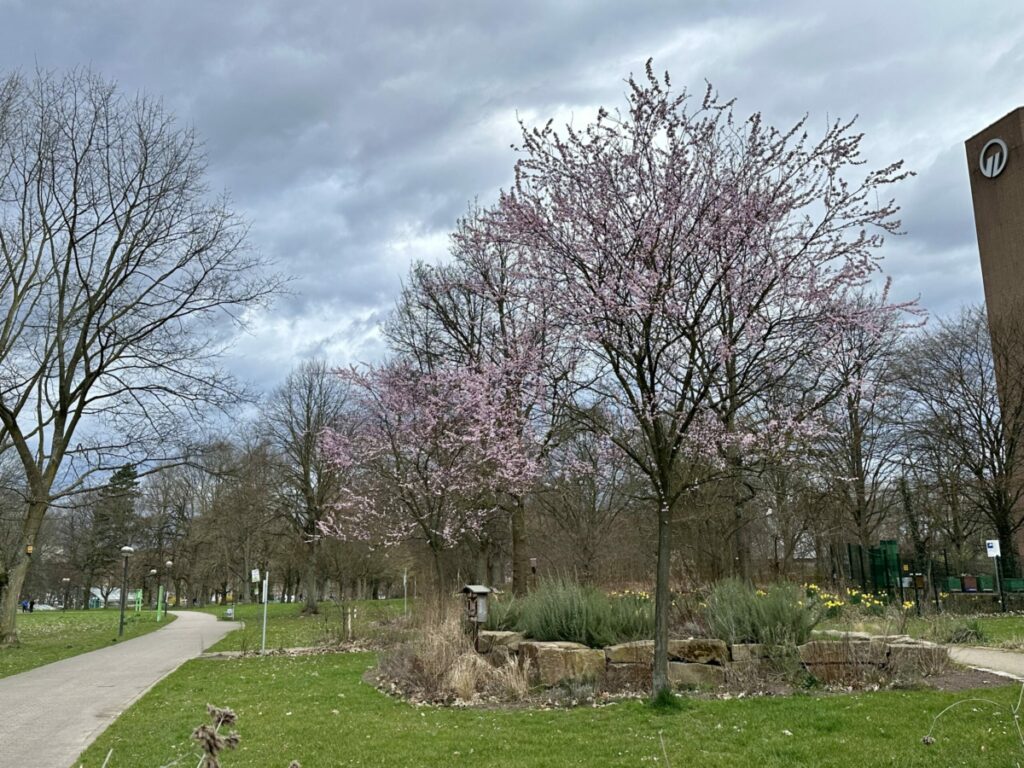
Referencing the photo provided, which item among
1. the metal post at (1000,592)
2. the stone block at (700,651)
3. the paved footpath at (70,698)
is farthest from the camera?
the metal post at (1000,592)

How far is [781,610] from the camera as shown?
962 centimetres

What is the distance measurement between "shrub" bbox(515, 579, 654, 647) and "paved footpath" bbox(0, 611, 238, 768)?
5.45 m

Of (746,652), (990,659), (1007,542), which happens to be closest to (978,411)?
(1007,542)

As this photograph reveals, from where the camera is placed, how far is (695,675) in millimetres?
9320

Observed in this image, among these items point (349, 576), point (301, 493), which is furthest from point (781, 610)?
point (349, 576)

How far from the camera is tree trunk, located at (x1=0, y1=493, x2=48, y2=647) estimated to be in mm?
19734

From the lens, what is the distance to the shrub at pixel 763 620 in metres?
9.39

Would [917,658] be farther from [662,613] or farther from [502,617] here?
[502,617]

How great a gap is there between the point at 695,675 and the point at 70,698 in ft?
28.1

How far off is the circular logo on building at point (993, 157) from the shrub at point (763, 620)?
1268 inches

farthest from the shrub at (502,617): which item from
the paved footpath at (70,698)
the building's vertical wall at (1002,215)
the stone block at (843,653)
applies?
the building's vertical wall at (1002,215)

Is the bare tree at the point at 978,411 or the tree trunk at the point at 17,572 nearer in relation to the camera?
the tree trunk at the point at 17,572

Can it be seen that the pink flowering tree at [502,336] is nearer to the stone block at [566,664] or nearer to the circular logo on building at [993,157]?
the stone block at [566,664]

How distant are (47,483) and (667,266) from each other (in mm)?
18012
